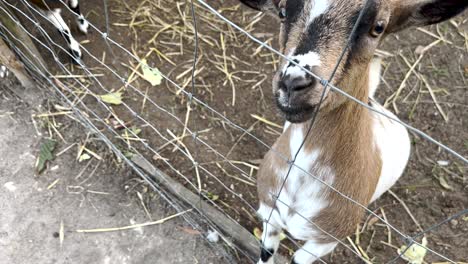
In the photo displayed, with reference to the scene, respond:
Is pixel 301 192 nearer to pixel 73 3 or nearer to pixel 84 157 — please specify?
pixel 84 157

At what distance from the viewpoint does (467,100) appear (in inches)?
144

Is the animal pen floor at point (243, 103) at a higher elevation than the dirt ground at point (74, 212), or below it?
higher

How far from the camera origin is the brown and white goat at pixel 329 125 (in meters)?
1.55

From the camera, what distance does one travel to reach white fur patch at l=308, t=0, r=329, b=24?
1555 mm

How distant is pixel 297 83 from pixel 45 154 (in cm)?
214

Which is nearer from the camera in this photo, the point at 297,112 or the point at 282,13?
the point at 297,112

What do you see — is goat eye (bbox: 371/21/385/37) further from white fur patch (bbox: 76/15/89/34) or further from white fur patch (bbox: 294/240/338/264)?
white fur patch (bbox: 76/15/89/34)

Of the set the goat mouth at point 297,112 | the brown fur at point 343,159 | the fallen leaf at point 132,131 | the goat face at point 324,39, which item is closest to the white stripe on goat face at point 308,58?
the goat face at point 324,39

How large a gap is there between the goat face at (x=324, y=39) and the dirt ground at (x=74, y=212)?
1542 mm

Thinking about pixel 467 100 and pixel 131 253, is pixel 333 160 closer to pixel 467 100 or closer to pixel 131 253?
pixel 131 253

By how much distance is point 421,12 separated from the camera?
1698 mm

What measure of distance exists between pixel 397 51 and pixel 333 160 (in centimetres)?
224

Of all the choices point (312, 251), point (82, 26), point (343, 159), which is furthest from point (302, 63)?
point (82, 26)

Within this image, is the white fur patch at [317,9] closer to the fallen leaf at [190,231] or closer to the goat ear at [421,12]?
the goat ear at [421,12]
